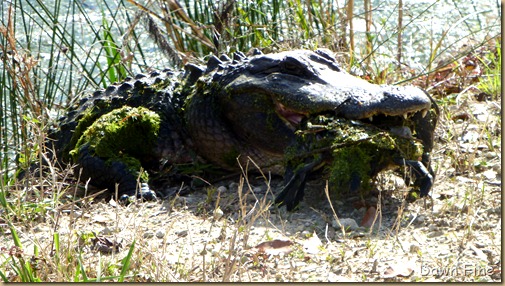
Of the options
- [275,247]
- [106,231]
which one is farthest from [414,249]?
[106,231]

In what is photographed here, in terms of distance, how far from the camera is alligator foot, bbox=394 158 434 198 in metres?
3.97

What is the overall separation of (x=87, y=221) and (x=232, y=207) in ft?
2.51

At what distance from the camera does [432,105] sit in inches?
174

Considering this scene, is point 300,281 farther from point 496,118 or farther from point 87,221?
point 496,118

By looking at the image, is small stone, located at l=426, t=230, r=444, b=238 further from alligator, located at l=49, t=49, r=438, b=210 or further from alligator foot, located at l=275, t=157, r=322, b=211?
alligator foot, located at l=275, t=157, r=322, b=211

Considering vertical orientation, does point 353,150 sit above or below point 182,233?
above

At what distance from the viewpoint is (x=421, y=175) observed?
3990 mm

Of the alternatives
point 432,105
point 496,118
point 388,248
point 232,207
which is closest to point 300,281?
point 388,248

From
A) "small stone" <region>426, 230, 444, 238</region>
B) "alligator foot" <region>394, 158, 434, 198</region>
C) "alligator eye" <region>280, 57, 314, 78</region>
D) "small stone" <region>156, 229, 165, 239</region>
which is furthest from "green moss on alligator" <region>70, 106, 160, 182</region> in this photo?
"small stone" <region>426, 230, 444, 238</region>

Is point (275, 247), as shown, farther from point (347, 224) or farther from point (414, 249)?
point (414, 249)

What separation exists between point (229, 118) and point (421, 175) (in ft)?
4.30

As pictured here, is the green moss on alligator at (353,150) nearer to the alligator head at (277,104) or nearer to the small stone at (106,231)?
the alligator head at (277,104)

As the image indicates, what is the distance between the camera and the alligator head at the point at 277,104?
4082 mm

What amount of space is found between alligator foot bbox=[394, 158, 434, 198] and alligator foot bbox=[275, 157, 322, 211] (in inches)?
17.2
